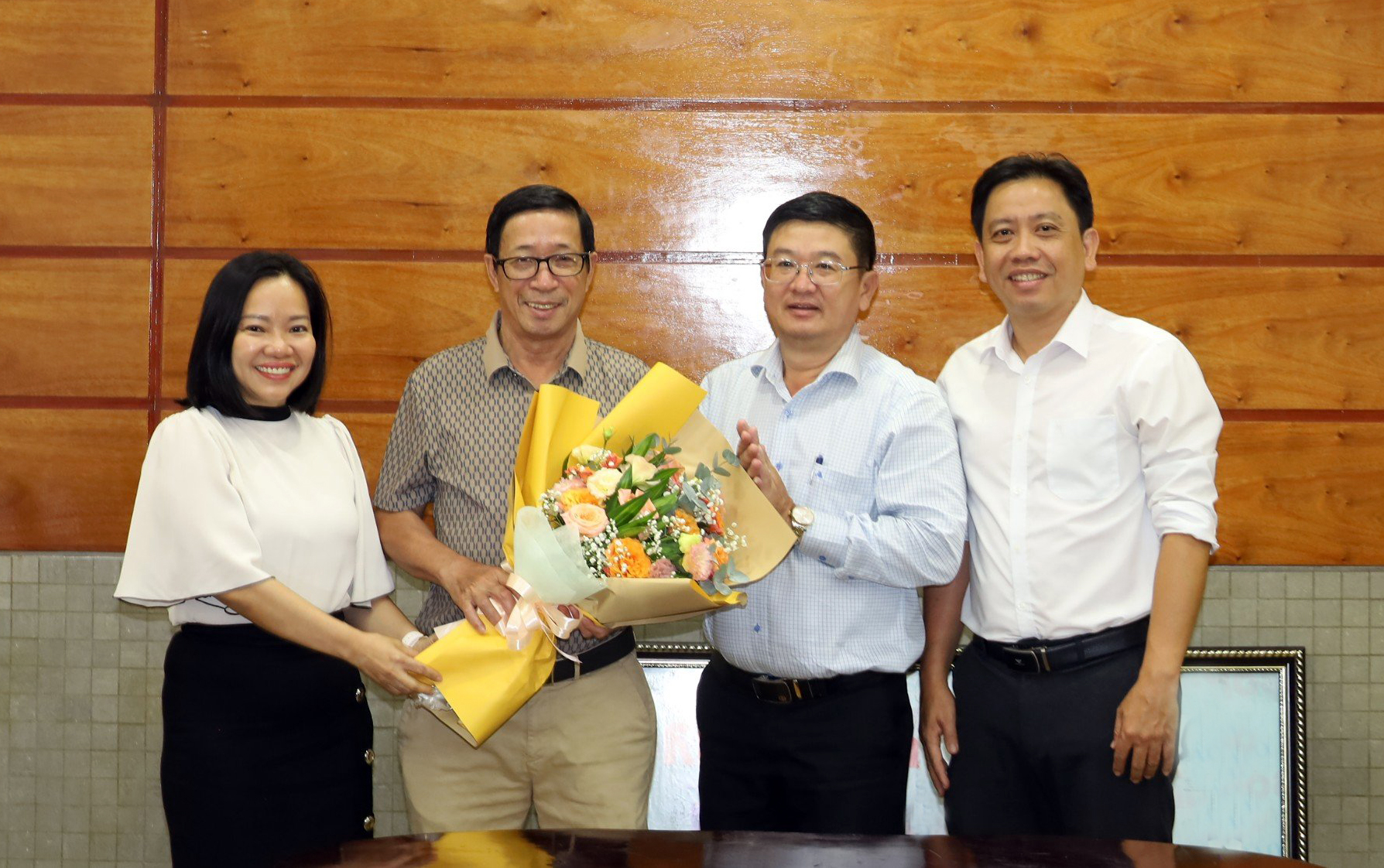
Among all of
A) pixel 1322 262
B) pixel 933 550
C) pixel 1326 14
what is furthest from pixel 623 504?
pixel 1326 14

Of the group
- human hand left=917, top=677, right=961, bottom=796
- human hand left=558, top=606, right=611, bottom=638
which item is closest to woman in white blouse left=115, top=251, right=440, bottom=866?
human hand left=558, top=606, right=611, bottom=638

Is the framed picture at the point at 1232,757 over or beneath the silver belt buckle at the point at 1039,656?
beneath

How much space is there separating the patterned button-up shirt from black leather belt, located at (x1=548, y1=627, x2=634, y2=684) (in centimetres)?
2

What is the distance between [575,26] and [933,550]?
202cm

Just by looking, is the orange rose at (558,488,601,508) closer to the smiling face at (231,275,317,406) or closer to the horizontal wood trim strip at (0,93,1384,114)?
the smiling face at (231,275,317,406)

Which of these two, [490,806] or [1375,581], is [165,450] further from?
[1375,581]

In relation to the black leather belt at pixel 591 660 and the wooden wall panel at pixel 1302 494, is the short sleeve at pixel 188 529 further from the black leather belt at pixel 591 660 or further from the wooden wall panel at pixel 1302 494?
the wooden wall panel at pixel 1302 494

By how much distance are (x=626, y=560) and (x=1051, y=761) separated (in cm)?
92

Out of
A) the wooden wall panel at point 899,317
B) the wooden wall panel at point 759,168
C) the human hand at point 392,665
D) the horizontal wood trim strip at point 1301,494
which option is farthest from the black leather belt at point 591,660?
the horizontal wood trim strip at point 1301,494

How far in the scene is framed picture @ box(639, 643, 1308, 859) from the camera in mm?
3355

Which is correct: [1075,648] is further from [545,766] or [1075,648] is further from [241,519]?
[241,519]

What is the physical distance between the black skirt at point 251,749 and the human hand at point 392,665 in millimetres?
130

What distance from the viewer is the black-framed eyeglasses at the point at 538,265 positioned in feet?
8.04

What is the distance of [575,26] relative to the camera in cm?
342
